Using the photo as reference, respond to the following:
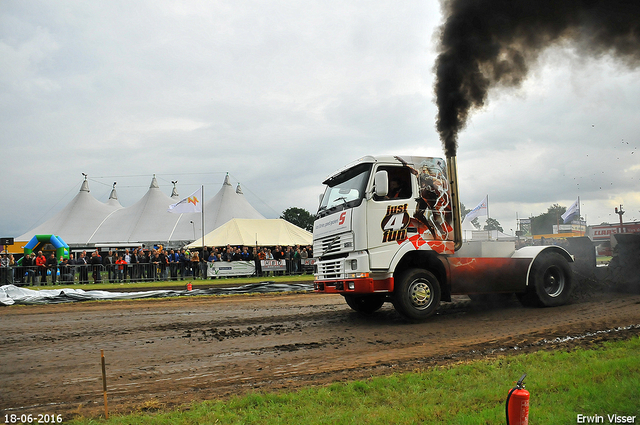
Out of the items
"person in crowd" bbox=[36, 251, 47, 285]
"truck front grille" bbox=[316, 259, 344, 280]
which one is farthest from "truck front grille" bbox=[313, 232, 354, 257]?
"person in crowd" bbox=[36, 251, 47, 285]

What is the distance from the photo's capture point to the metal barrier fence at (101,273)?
19.7 m

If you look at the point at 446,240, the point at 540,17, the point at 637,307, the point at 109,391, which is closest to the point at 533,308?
the point at 637,307

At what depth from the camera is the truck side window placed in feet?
28.8

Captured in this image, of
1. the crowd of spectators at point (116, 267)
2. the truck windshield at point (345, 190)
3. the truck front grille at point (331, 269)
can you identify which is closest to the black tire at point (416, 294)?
the truck front grille at point (331, 269)

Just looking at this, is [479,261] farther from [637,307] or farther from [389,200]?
[637,307]

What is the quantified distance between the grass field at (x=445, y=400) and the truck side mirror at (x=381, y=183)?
3.72 metres

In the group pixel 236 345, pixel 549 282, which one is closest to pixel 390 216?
pixel 236 345

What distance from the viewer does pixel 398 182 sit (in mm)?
8859

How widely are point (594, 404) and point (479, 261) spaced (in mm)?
5468

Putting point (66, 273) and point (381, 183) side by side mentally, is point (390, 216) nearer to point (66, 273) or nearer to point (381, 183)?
point (381, 183)

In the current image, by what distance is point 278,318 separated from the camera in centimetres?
1011

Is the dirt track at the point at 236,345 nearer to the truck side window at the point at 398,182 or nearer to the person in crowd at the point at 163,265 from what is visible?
the truck side window at the point at 398,182

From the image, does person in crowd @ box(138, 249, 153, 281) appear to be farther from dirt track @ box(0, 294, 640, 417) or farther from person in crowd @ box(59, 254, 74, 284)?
dirt track @ box(0, 294, 640, 417)

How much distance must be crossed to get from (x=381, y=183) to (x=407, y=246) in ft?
4.43
